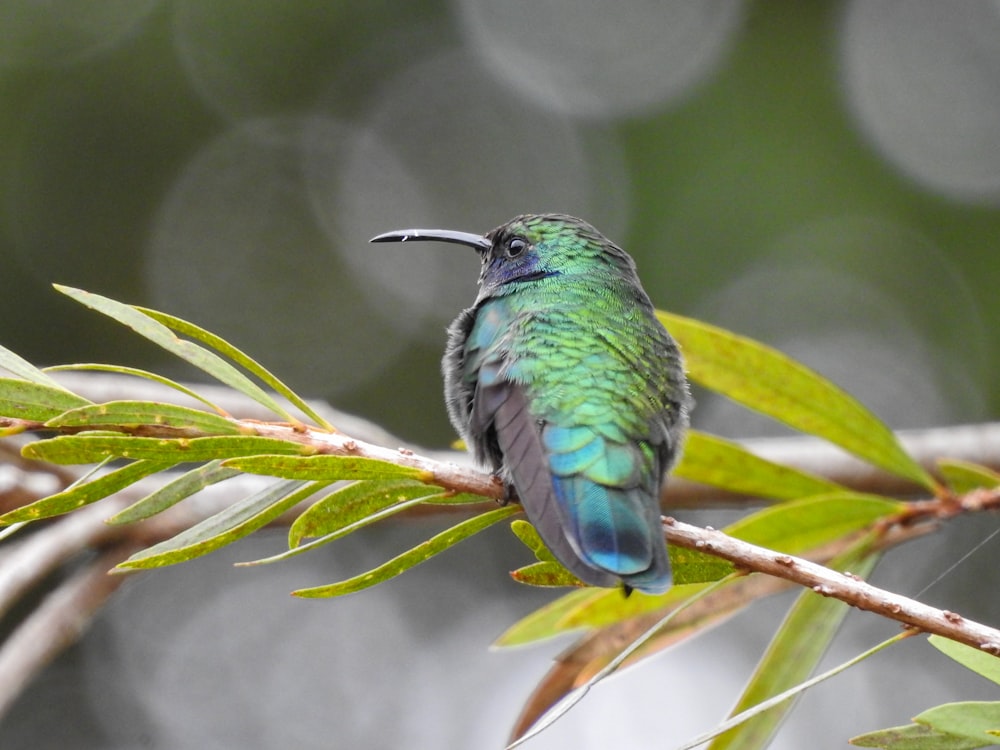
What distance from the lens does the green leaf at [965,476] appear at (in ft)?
7.86

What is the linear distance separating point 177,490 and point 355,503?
245 millimetres

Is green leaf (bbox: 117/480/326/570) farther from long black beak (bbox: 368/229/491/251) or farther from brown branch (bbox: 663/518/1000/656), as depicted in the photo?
long black beak (bbox: 368/229/491/251)

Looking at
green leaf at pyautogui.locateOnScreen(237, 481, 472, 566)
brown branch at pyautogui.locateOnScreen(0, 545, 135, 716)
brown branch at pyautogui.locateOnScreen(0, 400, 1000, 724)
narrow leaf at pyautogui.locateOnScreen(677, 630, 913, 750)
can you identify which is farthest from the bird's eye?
narrow leaf at pyautogui.locateOnScreen(677, 630, 913, 750)

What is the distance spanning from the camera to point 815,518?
226 cm

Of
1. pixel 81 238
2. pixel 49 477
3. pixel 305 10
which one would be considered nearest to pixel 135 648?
pixel 81 238

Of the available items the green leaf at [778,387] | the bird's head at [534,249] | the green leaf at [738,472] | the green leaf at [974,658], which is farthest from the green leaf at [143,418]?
the bird's head at [534,249]

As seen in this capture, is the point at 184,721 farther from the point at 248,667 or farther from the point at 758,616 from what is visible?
the point at 758,616

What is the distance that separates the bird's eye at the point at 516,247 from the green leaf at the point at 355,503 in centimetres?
190

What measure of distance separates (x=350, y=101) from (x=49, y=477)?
6241mm

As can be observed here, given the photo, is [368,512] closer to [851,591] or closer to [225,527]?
[225,527]

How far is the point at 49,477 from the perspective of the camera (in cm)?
243

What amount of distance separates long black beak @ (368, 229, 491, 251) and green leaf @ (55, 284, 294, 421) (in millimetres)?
1575

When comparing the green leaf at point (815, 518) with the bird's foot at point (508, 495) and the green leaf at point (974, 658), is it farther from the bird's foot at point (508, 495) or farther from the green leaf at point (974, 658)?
the green leaf at point (974, 658)

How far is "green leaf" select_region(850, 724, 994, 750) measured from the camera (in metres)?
1.27
